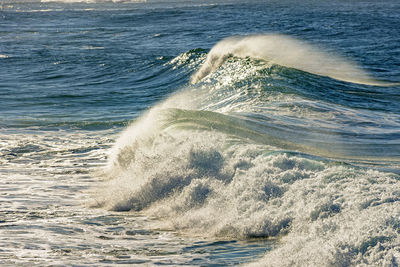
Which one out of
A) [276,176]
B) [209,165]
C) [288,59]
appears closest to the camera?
[276,176]

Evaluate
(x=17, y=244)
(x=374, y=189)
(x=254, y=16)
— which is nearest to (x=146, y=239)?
(x=17, y=244)

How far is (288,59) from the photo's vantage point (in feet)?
62.5

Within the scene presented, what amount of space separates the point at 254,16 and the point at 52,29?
1488cm

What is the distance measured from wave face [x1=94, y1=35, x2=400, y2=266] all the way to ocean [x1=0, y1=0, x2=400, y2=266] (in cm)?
2

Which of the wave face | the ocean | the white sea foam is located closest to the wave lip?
the ocean

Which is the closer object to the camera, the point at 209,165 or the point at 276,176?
the point at 276,176

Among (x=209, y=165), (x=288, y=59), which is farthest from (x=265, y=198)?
(x=288, y=59)

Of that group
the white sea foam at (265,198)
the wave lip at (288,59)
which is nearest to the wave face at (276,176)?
the white sea foam at (265,198)

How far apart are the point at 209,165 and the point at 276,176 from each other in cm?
100

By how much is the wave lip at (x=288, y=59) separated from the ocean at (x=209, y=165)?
83 mm

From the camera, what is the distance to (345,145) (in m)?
8.88

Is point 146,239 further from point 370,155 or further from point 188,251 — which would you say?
point 370,155

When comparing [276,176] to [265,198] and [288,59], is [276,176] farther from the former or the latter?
[288,59]

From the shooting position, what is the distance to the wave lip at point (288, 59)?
17.4m
